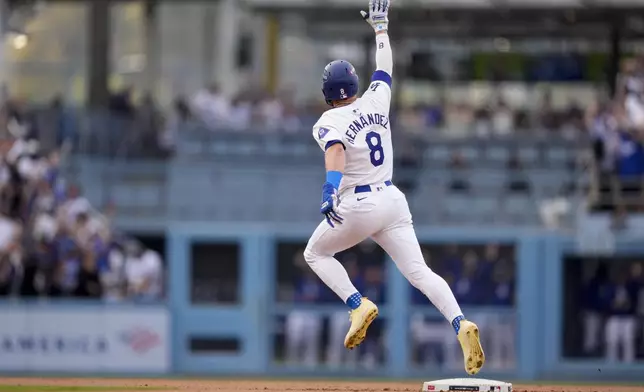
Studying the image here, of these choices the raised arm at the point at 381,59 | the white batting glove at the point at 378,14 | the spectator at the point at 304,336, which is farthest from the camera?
the spectator at the point at 304,336

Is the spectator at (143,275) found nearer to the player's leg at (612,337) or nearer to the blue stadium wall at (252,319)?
the blue stadium wall at (252,319)

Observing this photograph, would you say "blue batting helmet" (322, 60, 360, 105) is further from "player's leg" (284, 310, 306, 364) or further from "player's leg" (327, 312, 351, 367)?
"player's leg" (284, 310, 306, 364)

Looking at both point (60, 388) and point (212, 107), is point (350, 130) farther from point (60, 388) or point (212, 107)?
point (212, 107)

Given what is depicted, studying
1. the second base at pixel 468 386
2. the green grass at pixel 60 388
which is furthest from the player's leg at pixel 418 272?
the green grass at pixel 60 388

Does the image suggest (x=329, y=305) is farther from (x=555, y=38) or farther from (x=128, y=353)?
(x=555, y=38)

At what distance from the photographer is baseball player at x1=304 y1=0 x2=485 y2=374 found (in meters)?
9.30

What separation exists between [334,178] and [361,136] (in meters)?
0.50

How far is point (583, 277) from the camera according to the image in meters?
18.1

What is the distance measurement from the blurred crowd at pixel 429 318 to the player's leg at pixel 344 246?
795 centimetres

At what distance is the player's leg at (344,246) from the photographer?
9.33 m

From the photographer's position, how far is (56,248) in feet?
56.6

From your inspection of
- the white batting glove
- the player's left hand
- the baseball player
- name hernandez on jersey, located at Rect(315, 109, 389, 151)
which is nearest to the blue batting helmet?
the baseball player

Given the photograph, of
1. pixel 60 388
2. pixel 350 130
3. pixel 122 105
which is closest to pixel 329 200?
pixel 350 130

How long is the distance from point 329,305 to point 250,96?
3.36 m
